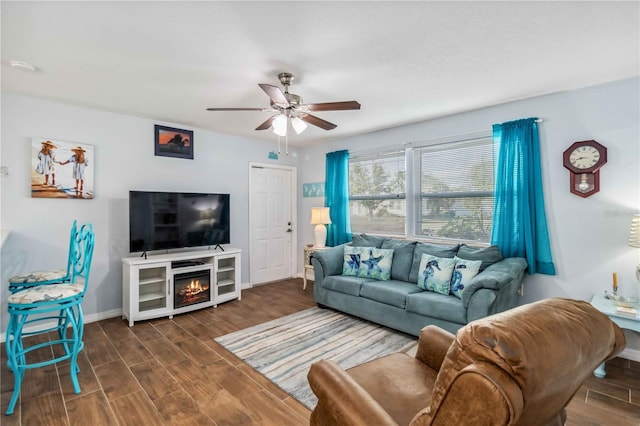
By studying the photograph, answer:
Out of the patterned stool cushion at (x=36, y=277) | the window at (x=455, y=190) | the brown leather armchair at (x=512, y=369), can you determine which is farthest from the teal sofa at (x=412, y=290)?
the patterned stool cushion at (x=36, y=277)

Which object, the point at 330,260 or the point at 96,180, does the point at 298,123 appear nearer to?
the point at 330,260

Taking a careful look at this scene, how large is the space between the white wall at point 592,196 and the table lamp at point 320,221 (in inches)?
103

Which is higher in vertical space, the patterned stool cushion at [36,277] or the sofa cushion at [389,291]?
the patterned stool cushion at [36,277]

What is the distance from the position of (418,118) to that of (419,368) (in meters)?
3.18

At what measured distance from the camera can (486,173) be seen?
3.60 m

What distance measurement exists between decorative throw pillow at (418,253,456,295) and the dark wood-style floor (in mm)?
1288

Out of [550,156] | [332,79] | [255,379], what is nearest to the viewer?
[255,379]

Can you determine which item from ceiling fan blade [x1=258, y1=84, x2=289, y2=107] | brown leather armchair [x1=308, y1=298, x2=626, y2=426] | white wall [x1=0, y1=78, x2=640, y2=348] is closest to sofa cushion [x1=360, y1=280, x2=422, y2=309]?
white wall [x1=0, y1=78, x2=640, y2=348]

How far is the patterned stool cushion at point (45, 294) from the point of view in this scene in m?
2.08

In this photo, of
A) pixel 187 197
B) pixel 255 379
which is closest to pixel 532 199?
pixel 255 379

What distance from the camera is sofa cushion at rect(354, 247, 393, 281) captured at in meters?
3.83

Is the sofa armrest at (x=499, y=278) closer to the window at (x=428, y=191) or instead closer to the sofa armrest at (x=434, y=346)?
the window at (x=428, y=191)

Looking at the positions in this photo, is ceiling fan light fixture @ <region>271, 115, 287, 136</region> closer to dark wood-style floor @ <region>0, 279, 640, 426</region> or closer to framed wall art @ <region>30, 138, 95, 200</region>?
dark wood-style floor @ <region>0, 279, 640, 426</region>

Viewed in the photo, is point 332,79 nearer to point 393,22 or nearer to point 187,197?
point 393,22
